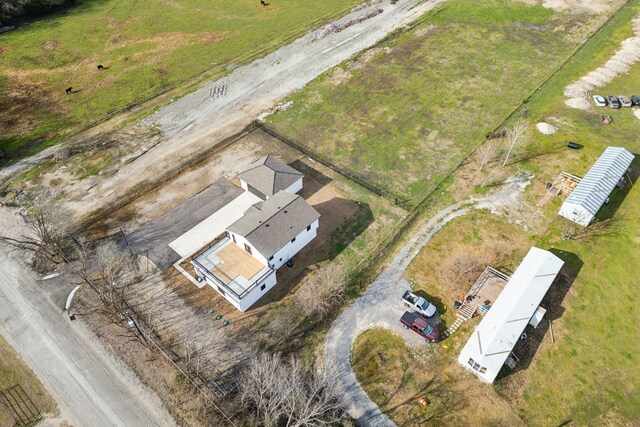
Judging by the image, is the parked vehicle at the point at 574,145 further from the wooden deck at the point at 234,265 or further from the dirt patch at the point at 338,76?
the wooden deck at the point at 234,265

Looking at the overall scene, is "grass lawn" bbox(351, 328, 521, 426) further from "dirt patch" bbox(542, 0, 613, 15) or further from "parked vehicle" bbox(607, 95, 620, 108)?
"dirt patch" bbox(542, 0, 613, 15)

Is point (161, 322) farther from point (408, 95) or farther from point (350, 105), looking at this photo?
point (408, 95)

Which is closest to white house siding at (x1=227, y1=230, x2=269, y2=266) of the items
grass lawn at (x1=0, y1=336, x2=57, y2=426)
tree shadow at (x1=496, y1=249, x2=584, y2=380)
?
grass lawn at (x1=0, y1=336, x2=57, y2=426)

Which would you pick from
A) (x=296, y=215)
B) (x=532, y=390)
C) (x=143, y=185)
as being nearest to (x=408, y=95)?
(x=296, y=215)

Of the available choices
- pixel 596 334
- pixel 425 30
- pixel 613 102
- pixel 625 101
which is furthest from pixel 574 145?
pixel 425 30

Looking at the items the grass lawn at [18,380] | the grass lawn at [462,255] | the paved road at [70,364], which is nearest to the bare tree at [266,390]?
the paved road at [70,364]

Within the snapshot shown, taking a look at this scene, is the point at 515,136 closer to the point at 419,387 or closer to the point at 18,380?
the point at 419,387

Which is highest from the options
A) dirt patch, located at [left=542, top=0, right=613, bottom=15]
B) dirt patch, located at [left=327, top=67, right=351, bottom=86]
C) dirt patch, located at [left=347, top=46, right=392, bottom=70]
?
dirt patch, located at [left=542, top=0, right=613, bottom=15]
